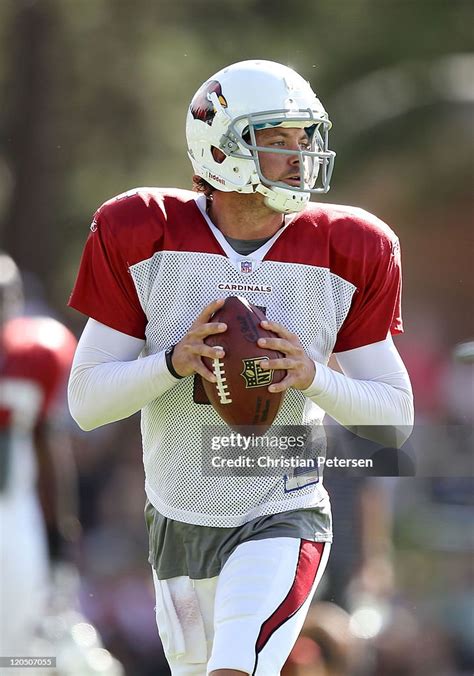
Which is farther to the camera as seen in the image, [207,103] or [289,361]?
[207,103]

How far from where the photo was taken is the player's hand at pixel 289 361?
8.82 ft

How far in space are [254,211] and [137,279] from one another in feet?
1.05

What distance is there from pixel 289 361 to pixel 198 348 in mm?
198

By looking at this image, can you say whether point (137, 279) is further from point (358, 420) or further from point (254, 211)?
point (358, 420)

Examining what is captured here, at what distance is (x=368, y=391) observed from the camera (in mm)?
2895

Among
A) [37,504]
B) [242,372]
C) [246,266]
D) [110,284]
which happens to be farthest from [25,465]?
[242,372]

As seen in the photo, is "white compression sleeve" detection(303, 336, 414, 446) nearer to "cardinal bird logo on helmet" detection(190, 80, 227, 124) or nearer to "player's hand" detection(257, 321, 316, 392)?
"player's hand" detection(257, 321, 316, 392)

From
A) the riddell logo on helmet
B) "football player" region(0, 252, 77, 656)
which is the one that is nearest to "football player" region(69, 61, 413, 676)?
the riddell logo on helmet

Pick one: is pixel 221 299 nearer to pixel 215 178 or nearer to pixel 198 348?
pixel 198 348

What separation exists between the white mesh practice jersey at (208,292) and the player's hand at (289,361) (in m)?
0.16

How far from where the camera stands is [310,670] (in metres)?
3.83

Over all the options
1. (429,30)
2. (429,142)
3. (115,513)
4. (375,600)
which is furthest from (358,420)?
(429,30)

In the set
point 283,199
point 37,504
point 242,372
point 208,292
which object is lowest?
point 37,504

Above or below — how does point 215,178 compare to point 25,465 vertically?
above
